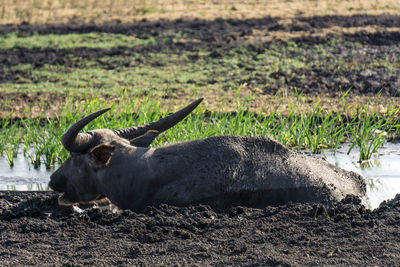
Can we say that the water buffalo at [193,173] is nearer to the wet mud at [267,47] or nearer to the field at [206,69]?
the field at [206,69]

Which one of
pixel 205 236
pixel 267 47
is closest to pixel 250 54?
pixel 267 47

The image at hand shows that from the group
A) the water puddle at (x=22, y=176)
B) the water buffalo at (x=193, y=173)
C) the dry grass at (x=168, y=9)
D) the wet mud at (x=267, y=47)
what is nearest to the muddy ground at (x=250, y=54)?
the wet mud at (x=267, y=47)

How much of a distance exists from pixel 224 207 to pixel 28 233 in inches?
55.3

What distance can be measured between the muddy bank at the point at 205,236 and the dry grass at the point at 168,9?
11.2m

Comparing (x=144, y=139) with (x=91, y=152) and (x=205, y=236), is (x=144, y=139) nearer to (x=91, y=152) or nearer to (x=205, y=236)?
(x=91, y=152)

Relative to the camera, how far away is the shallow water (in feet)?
22.5

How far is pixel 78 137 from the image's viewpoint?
558 cm

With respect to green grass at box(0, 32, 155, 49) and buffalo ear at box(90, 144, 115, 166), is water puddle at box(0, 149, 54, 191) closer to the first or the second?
buffalo ear at box(90, 144, 115, 166)

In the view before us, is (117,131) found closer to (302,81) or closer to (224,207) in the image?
(224,207)

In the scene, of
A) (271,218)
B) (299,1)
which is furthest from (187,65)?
(271,218)

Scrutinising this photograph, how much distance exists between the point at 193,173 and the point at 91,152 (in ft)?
2.49

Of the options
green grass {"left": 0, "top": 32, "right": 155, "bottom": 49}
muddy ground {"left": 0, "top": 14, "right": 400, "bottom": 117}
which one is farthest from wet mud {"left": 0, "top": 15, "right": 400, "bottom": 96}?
green grass {"left": 0, "top": 32, "right": 155, "bottom": 49}

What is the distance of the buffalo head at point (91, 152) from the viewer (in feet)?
18.4

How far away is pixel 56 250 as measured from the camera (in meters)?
4.99
